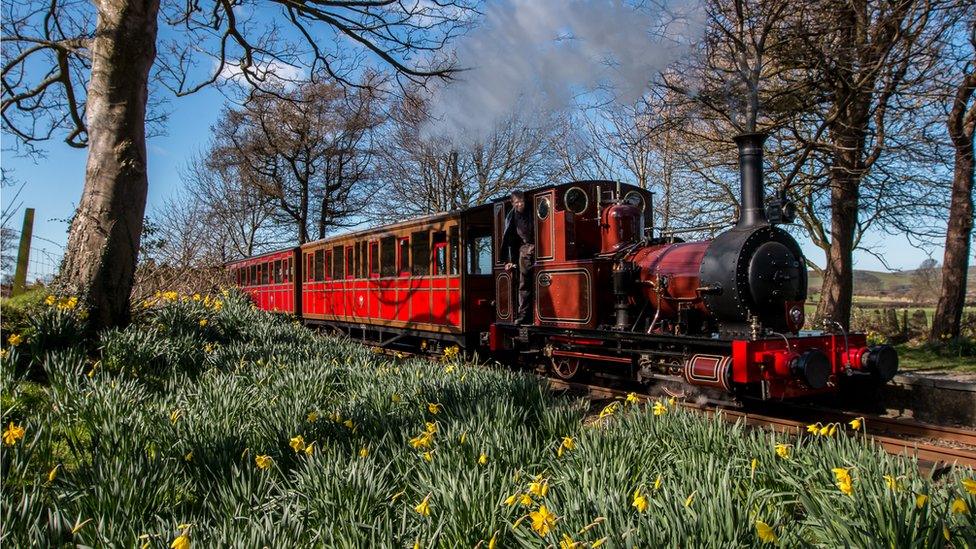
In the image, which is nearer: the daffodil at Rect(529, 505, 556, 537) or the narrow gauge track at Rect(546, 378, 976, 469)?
the daffodil at Rect(529, 505, 556, 537)

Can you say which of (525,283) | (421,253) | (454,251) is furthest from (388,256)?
(525,283)

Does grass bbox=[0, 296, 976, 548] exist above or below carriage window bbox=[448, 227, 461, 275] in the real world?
below

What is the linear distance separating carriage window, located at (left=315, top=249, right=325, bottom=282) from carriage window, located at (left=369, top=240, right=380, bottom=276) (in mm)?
3341

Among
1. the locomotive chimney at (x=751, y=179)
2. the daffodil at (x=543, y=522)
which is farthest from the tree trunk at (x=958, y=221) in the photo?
the daffodil at (x=543, y=522)

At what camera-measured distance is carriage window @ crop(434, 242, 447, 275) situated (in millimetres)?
10625

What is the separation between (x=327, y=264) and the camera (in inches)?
622

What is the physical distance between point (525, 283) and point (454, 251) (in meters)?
1.97

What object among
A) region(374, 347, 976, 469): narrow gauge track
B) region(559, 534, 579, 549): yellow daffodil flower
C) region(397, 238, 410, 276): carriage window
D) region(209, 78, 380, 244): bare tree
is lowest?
region(374, 347, 976, 469): narrow gauge track

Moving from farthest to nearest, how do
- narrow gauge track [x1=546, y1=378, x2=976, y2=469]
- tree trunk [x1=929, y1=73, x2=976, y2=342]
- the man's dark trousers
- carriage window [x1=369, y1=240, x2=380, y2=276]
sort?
carriage window [x1=369, y1=240, x2=380, y2=276] → tree trunk [x1=929, y1=73, x2=976, y2=342] → the man's dark trousers → narrow gauge track [x1=546, y1=378, x2=976, y2=469]

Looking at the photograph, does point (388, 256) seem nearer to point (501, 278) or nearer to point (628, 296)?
point (501, 278)

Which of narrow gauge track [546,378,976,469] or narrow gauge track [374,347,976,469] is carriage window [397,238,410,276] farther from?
narrow gauge track [546,378,976,469]

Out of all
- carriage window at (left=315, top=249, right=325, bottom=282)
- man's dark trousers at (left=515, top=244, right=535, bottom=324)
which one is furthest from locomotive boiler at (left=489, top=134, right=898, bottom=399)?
carriage window at (left=315, top=249, right=325, bottom=282)

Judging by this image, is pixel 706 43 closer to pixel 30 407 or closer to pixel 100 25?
pixel 100 25

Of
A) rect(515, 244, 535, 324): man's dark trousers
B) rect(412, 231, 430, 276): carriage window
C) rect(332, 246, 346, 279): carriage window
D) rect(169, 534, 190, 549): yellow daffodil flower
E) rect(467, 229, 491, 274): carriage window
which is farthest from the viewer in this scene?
rect(332, 246, 346, 279): carriage window
